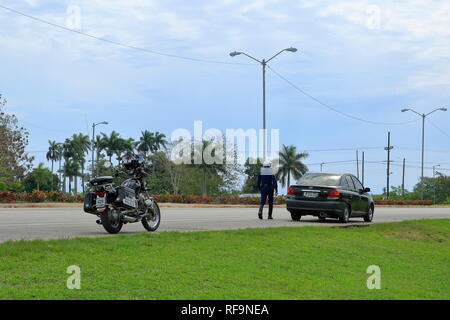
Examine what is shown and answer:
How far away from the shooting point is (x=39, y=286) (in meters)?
7.47

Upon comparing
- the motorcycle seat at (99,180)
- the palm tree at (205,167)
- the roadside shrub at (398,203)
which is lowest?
the roadside shrub at (398,203)

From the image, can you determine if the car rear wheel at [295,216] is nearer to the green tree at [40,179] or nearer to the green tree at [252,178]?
the green tree at [40,179]

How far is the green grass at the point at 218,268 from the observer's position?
7578 millimetres

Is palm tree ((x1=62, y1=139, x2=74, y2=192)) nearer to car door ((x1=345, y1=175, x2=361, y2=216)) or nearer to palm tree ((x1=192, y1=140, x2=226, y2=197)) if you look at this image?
palm tree ((x1=192, y1=140, x2=226, y2=197))

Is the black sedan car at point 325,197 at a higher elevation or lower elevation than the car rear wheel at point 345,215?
higher

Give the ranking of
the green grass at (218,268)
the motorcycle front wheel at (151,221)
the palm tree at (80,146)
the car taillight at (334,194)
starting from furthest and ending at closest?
the palm tree at (80,146)
the car taillight at (334,194)
the motorcycle front wheel at (151,221)
the green grass at (218,268)

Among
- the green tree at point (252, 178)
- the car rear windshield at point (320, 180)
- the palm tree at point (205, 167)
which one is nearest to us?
the car rear windshield at point (320, 180)

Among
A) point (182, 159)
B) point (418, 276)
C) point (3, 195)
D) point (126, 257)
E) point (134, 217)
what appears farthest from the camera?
point (182, 159)

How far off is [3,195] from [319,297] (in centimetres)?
3148

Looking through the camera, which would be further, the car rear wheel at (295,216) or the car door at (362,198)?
the car door at (362,198)

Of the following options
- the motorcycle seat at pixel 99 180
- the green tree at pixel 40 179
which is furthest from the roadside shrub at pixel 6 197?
the green tree at pixel 40 179

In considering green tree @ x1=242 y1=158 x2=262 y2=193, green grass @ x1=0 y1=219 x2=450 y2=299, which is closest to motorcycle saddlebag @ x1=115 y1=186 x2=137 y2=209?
green grass @ x1=0 y1=219 x2=450 y2=299
